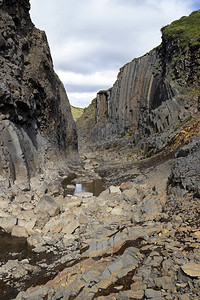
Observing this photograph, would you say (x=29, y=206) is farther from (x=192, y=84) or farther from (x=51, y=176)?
(x=192, y=84)

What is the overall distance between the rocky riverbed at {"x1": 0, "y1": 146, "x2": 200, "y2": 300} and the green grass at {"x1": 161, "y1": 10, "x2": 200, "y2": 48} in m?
31.5

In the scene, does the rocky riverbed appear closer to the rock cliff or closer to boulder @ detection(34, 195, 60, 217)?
boulder @ detection(34, 195, 60, 217)

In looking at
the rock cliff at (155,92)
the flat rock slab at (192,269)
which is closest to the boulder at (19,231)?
the flat rock slab at (192,269)

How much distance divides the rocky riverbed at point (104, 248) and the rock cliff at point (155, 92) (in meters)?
17.5

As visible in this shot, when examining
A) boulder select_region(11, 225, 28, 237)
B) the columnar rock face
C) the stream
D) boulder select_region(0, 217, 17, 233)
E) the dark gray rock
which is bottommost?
the stream

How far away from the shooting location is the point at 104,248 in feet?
24.0

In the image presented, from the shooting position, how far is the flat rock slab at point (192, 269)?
14.3ft

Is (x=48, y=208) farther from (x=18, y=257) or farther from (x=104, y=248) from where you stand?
(x=104, y=248)

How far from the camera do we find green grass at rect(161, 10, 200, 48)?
114 ft

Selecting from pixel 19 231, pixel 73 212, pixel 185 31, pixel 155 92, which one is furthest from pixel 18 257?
pixel 155 92

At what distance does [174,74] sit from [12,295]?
37736 millimetres

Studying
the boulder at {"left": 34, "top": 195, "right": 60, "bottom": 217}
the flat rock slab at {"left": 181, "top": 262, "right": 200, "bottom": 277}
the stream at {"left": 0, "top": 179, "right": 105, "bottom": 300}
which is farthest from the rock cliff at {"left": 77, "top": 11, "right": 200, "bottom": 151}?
the flat rock slab at {"left": 181, "top": 262, "right": 200, "bottom": 277}

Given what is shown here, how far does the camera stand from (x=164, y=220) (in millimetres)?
8102

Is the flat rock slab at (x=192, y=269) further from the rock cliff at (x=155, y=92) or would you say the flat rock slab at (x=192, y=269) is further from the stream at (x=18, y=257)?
the rock cliff at (x=155, y=92)
